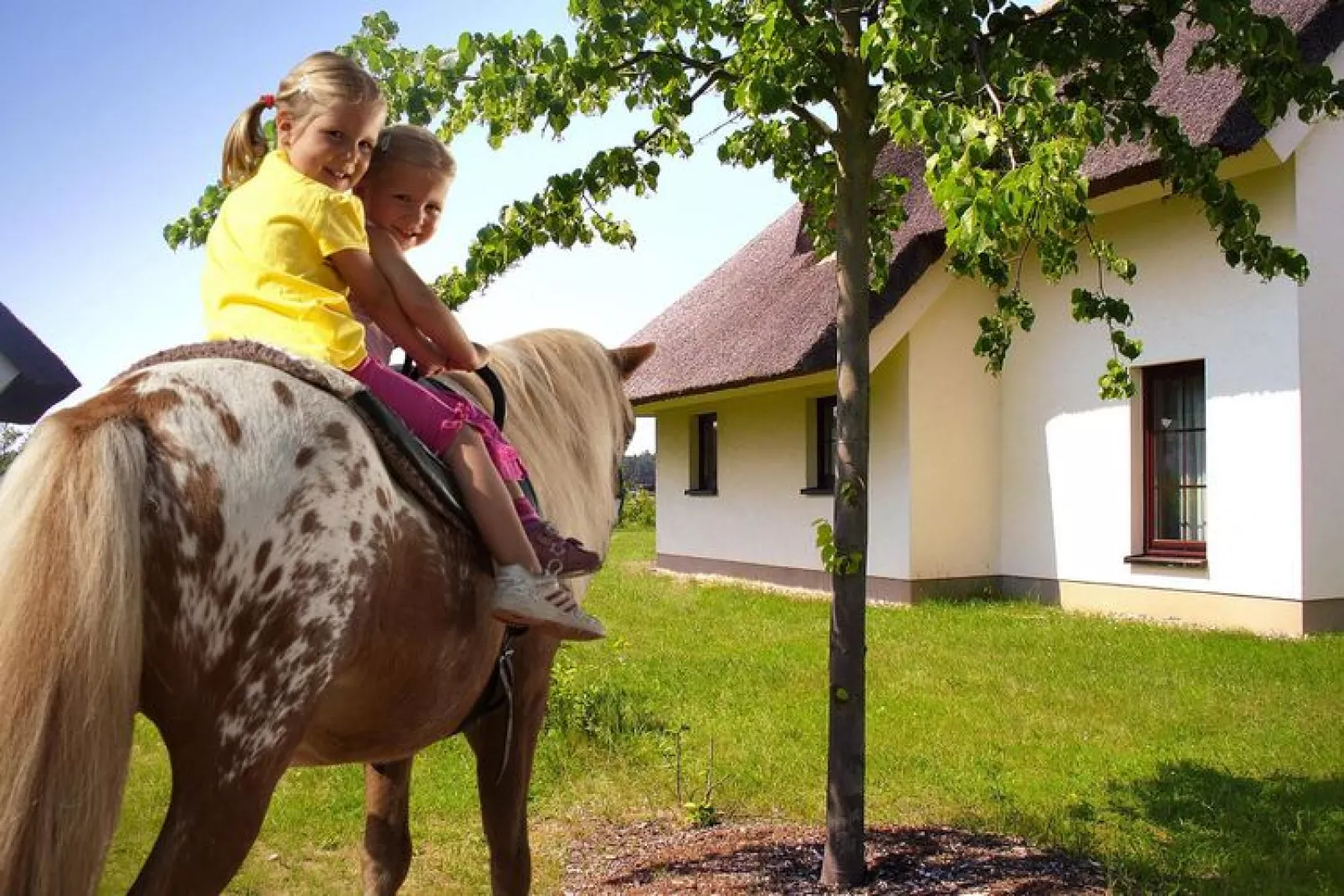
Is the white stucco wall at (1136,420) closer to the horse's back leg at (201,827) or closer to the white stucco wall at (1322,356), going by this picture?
the white stucco wall at (1322,356)

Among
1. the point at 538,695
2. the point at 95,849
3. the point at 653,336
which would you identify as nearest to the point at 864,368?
the point at 538,695

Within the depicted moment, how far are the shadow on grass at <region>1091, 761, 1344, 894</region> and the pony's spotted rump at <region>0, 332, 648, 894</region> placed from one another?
2.78 metres

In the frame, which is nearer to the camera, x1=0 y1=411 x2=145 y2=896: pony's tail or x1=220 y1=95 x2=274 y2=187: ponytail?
x1=0 y1=411 x2=145 y2=896: pony's tail

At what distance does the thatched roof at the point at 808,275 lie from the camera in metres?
9.04

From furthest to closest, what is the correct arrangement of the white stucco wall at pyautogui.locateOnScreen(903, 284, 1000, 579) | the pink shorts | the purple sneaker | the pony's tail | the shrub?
the shrub
the white stucco wall at pyautogui.locateOnScreen(903, 284, 1000, 579)
the purple sneaker
the pink shorts
the pony's tail

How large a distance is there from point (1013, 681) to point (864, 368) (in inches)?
173

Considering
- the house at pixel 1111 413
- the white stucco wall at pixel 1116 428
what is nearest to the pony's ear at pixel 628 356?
the white stucco wall at pixel 1116 428

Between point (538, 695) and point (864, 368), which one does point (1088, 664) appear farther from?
point (538, 695)

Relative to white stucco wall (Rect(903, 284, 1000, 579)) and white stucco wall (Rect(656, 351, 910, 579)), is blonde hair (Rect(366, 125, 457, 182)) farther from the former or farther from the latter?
white stucco wall (Rect(903, 284, 1000, 579))

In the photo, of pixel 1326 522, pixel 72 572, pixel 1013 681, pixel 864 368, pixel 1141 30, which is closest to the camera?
pixel 72 572

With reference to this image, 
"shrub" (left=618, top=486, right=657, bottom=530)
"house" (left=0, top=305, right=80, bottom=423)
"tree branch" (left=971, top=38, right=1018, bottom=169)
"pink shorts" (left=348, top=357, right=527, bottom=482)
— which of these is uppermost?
"tree branch" (left=971, top=38, right=1018, bottom=169)

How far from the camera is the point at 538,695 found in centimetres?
274

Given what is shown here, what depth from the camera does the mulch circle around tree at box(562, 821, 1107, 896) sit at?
12.0ft

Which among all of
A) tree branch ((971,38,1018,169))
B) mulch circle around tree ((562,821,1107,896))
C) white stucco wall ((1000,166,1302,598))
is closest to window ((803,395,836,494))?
white stucco wall ((1000,166,1302,598))
